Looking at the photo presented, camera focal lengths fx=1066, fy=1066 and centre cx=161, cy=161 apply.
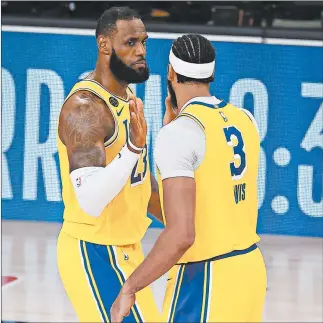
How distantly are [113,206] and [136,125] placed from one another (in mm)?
547

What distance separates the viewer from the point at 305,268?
311 inches

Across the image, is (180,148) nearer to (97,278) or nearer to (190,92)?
(190,92)

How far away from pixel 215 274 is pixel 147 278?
0.25 meters

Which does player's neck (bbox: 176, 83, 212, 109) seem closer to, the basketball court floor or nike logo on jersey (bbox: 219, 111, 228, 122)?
nike logo on jersey (bbox: 219, 111, 228, 122)

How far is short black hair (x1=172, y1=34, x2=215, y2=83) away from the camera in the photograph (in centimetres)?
376

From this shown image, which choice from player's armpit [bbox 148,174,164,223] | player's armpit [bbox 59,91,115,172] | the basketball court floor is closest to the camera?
player's armpit [bbox 59,91,115,172]

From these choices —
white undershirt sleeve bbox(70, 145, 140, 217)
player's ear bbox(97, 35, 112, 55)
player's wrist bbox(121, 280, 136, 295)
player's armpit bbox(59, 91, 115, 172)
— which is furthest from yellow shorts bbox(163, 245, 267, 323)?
player's ear bbox(97, 35, 112, 55)

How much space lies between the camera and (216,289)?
3703 millimetres

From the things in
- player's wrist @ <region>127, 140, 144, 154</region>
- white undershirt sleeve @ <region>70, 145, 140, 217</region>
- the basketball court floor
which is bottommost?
the basketball court floor

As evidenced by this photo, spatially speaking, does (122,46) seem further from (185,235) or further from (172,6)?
(172,6)

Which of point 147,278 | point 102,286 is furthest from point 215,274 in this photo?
point 102,286

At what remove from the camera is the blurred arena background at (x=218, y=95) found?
8.55m

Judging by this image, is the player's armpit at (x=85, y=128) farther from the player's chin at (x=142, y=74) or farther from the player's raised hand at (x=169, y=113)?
the player's raised hand at (x=169, y=113)

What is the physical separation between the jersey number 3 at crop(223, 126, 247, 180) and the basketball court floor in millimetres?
3060
